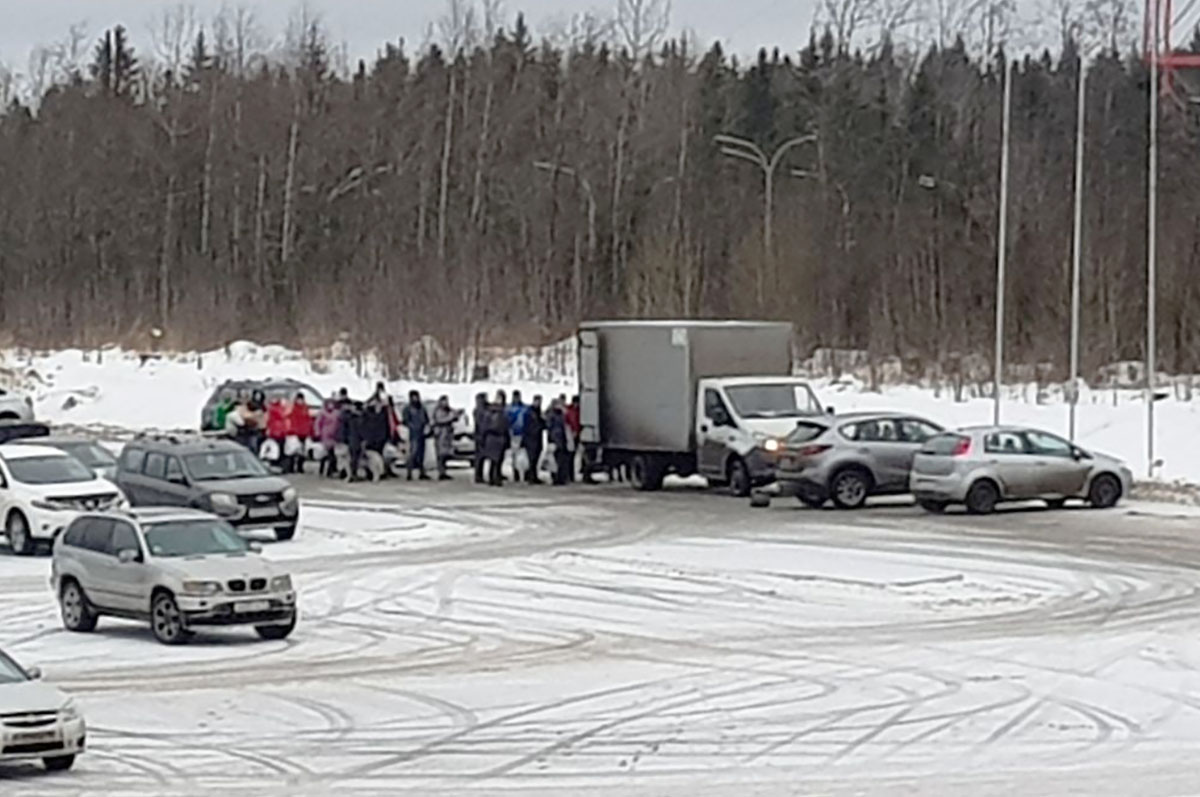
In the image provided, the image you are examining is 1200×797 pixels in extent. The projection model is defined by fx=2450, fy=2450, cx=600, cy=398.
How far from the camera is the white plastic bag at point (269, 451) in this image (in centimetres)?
4525

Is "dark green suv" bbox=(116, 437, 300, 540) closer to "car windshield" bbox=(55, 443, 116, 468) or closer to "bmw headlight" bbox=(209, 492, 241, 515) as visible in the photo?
"bmw headlight" bbox=(209, 492, 241, 515)

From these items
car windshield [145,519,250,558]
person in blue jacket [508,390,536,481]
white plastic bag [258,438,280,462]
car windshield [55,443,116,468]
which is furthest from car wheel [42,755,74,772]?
white plastic bag [258,438,280,462]

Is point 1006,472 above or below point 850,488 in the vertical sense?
above

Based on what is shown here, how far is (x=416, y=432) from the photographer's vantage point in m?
44.1

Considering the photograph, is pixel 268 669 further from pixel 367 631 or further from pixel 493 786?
pixel 493 786

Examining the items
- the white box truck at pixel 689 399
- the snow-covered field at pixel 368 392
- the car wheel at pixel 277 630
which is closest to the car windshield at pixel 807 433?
the white box truck at pixel 689 399

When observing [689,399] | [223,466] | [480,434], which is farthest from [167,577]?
[480,434]

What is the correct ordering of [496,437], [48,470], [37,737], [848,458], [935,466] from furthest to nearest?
1. [496,437]
2. [848,458]
3. [935,466]
4. [48,470]
5. [37,737]

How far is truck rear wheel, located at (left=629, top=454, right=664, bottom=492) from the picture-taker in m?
41.6

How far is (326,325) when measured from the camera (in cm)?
8031

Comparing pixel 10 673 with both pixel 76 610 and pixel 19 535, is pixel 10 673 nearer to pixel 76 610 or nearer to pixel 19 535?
pixel 76 610

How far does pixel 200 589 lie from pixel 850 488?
1636 cm

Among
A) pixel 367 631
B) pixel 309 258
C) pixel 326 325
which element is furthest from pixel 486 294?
pixel 367 631

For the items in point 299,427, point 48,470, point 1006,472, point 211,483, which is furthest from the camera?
point 299,427
